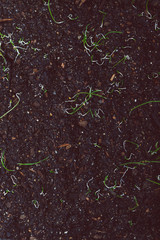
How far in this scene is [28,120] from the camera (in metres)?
1.25

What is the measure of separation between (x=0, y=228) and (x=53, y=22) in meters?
0.87

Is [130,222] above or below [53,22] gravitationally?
below

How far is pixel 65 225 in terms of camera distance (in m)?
1.26

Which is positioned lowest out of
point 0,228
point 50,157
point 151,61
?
point 0,228

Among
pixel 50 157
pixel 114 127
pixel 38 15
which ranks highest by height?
pixel 38 15

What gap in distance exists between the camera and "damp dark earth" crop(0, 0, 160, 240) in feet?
4.10

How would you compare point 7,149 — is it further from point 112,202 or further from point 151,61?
point 151,61

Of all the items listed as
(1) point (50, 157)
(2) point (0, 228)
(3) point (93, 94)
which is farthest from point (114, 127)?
(2) point (0, 228)

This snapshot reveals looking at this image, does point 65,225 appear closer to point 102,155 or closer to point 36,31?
point 102,155

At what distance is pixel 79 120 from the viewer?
1271 mm

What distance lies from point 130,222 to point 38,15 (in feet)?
3.08

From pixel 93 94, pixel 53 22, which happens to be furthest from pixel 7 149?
pixel 53 22

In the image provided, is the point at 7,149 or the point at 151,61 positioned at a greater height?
the point at 151,61

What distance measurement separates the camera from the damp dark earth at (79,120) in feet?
4.10
